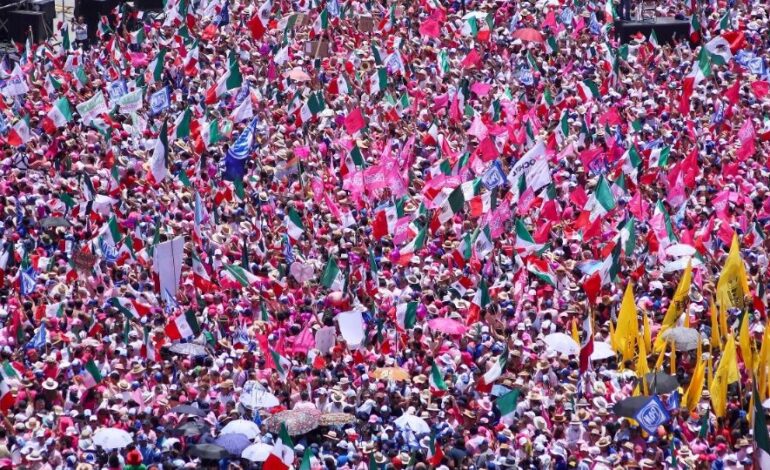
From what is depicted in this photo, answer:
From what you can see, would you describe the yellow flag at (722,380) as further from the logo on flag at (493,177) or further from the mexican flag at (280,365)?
the logo on flag at (493,177)

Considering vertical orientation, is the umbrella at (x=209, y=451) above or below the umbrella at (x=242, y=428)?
below

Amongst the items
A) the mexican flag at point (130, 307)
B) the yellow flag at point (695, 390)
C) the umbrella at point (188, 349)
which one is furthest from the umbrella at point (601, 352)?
the mexican flag at point (130, 307)

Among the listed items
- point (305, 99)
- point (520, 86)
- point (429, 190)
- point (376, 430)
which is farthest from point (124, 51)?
point (376, 430)

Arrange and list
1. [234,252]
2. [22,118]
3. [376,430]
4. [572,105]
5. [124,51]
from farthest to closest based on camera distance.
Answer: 1. [124,51]
2. [572,105]
3. [22,118]
4. [234,252]
5. [376,430]

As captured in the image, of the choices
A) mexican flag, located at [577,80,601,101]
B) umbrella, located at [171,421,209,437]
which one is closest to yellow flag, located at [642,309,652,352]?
umbrella, located at [171,421,209,437]

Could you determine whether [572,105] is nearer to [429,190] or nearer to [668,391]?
[429,190]

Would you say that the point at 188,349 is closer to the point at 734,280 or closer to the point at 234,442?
the point at 234,442
